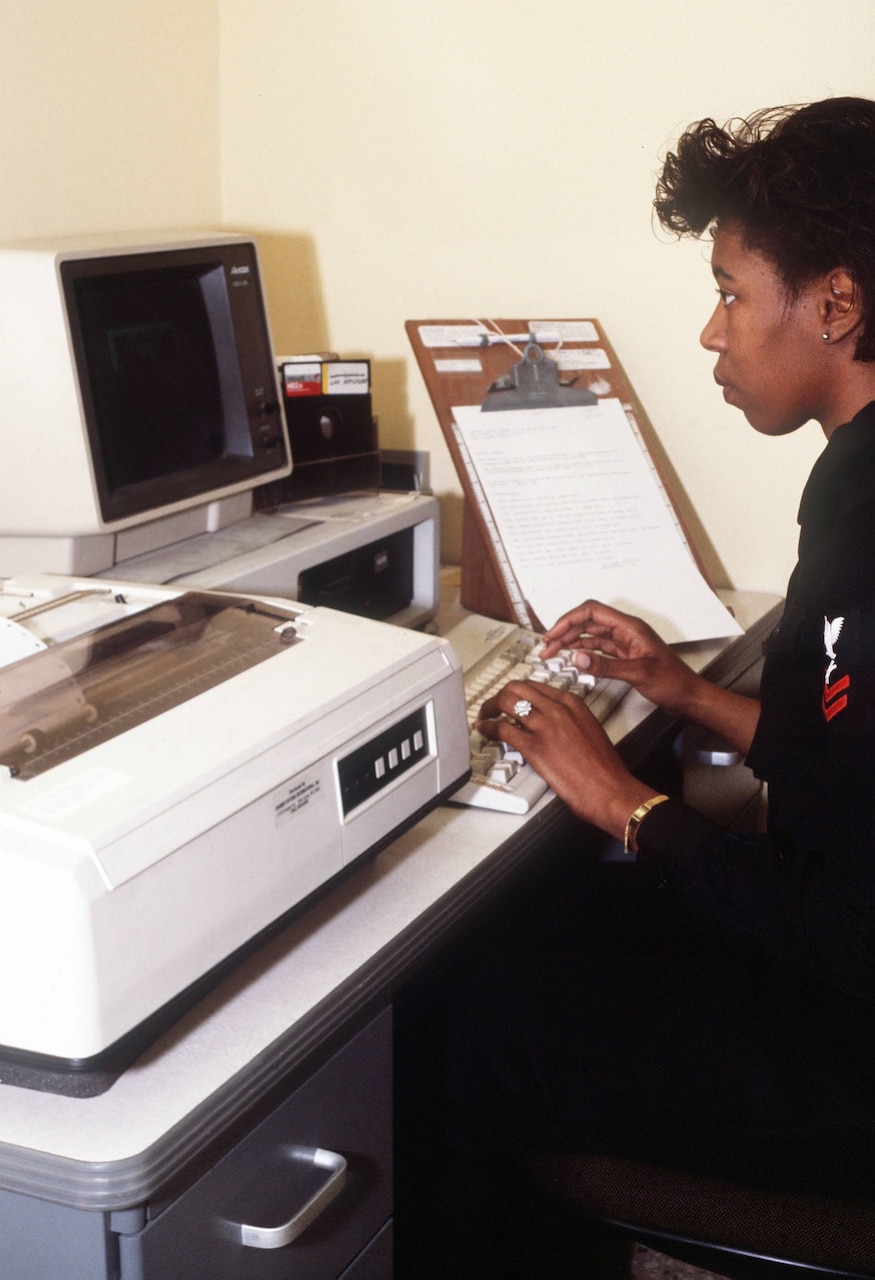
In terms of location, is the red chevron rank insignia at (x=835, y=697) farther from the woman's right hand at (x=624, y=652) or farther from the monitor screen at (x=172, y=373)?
the monitor screen at (x=172, y=373)

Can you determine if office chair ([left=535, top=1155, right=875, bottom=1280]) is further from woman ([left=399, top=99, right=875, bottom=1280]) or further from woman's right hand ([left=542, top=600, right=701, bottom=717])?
woman's right hand ([left=542, top=600, right=701, bottom=717])

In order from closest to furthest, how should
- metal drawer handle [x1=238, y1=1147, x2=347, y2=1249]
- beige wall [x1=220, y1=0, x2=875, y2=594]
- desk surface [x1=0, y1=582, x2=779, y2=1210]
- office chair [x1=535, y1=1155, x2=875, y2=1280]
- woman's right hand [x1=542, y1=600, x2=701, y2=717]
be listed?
desk surface [x1=0, y1=582, x2=779, y2=1210], metal drawer handle [x1=238, y1=1147, x2=347, y2=1249], office chair [x1=535, y1=1155, x2=875, y2=1280], woman's right hand [x1=542, y1=600, x2=701, y2=717], beige wall [x1=220, y1=0, x2=875, y2=594]

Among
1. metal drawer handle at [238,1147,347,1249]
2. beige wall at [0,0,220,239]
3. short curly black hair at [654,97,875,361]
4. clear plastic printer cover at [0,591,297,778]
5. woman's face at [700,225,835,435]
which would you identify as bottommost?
metal drawer handle at [238,1147,347,1249]

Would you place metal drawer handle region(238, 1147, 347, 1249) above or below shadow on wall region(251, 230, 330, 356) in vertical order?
below

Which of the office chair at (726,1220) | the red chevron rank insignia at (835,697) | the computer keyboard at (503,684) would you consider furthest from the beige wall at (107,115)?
the office chair at (726,1220)

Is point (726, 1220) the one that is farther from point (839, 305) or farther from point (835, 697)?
point (839, 305)

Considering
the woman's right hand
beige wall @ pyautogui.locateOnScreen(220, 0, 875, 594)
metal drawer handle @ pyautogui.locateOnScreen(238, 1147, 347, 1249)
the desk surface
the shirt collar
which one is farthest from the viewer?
beige wall @ pyautogui.locateOnScreen(220, 0, 875, 594)

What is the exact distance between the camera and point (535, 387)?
1879mm

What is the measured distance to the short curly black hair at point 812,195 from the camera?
1.20m

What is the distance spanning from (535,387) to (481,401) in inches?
3.7

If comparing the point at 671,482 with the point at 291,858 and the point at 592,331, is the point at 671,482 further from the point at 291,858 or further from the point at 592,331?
the point at 291,858

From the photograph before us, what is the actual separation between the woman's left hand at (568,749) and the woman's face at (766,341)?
0.36 m

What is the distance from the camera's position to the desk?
745 mm

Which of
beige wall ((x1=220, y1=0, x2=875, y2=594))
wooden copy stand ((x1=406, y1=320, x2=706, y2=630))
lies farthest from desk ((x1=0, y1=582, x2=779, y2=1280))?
beige wall ((x1=220, y1=0, x2=875, y2=594))
